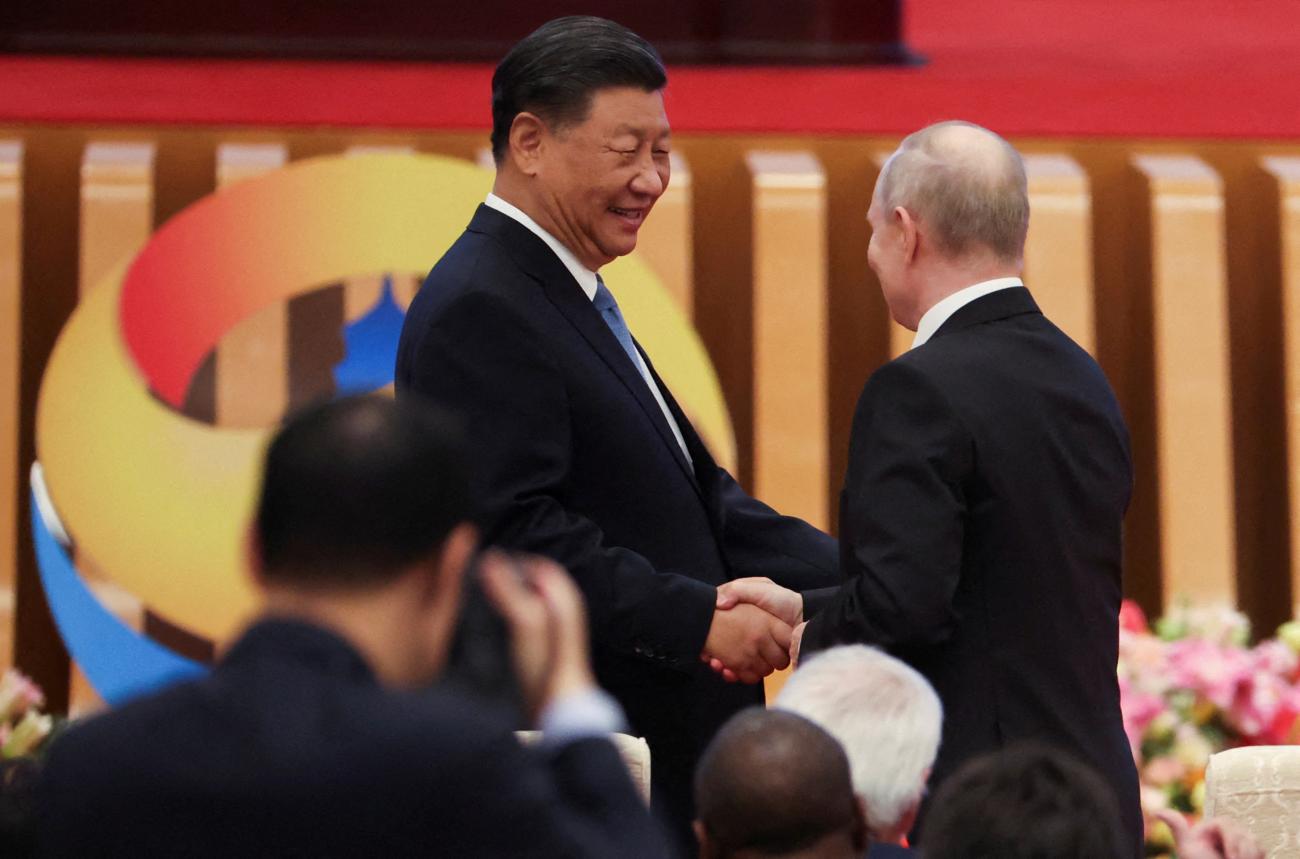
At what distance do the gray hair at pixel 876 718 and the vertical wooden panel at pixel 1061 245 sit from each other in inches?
92.9

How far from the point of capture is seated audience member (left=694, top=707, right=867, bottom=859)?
1575 mm

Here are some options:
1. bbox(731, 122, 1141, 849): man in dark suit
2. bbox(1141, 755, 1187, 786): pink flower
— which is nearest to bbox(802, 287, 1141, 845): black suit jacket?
bbox(731, 122, 1141, 849): man in dark suit

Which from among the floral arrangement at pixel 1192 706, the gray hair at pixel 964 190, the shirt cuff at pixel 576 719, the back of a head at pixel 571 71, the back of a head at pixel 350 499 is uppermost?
the back of a head at pixel 571 71

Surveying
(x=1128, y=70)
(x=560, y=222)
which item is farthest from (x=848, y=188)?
(x=560, y=222)

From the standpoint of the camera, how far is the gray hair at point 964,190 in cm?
225

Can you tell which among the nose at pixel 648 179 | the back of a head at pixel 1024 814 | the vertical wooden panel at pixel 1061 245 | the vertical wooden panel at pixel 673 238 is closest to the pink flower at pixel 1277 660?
the vertical wooden panel at pixel 1061 245

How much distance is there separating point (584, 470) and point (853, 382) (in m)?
1.87

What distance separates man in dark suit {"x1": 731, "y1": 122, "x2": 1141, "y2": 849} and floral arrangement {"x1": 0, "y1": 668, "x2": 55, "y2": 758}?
171cm

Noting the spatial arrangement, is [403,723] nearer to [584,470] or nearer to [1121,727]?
[584,470]

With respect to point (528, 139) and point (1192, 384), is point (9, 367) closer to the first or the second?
point (528, 139)

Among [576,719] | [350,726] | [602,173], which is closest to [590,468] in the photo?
[602,173]

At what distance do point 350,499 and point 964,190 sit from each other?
1.23m

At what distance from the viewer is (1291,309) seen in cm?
413

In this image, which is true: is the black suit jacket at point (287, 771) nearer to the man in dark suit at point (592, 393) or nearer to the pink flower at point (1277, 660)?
the man in dark suit at point (592, 393)
